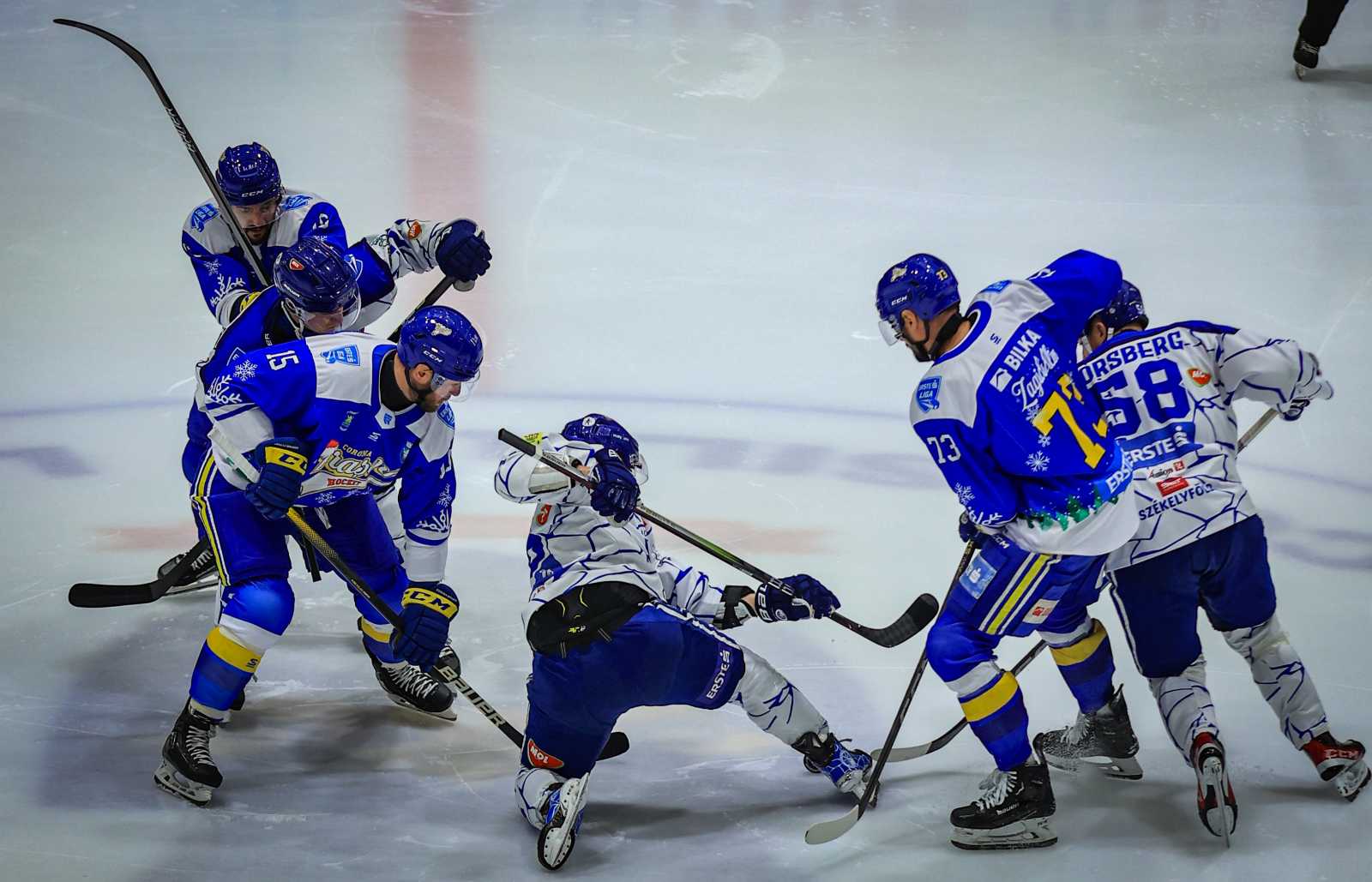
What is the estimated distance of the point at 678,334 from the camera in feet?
20.6

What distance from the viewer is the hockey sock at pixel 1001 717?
10.9 ft

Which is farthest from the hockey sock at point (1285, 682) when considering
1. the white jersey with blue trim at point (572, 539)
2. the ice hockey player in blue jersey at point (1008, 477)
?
the white jersey with blue trim at point (572, 539)

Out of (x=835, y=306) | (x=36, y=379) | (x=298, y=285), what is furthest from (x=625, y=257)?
(x=298, y=285)

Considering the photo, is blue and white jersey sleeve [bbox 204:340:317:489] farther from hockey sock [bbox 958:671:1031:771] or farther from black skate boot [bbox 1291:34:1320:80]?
black skate boot [bbox 1291:34:1320:80]

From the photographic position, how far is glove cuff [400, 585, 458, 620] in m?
3.56

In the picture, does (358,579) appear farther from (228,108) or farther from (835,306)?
(228,108)

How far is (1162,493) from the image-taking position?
11.3 ft

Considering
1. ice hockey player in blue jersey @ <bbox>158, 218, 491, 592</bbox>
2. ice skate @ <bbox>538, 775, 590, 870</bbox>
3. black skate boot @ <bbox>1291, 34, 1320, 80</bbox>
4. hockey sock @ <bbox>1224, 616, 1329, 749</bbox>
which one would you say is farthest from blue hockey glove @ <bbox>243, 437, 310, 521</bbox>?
black skate boot @ <bbox>1291, 34, 1320, 80</bbox>

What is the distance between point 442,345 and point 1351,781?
89.4 inches

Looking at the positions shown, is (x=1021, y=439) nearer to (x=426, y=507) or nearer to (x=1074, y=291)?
(x=1074, y=291)

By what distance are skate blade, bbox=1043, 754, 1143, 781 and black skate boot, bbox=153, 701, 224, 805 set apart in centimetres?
197

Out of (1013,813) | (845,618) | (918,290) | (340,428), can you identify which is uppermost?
(918,290)

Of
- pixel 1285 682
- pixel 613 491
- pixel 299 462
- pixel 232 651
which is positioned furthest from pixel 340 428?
pixel 1285 682

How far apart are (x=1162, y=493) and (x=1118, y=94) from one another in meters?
5.77
